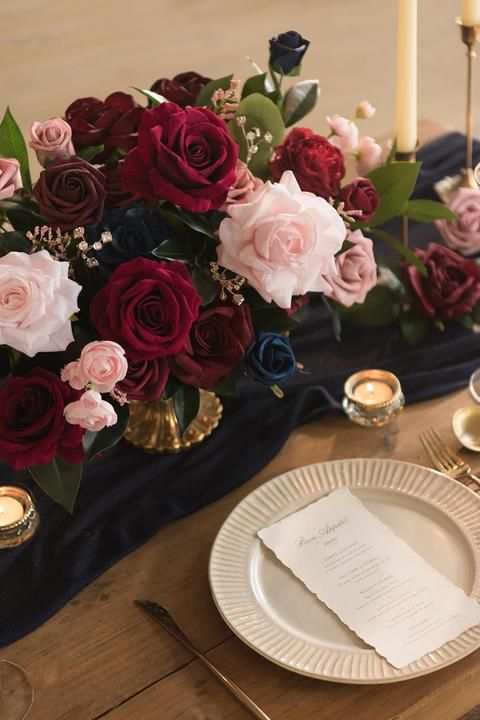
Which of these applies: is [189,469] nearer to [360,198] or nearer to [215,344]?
[215,344]

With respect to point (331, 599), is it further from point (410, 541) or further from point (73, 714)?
point (73, 714)

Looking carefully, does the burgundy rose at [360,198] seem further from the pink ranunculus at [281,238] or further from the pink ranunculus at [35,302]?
the pink ranunculus at [35,302]

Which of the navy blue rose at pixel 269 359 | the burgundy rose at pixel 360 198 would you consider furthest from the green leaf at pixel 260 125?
the navy blue rose at pixel 269 359

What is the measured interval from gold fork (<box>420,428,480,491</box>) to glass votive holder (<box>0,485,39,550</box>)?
0.49 meters

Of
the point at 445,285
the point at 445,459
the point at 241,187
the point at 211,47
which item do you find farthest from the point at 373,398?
the point at 211,47

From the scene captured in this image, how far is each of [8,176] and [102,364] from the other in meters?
0.26

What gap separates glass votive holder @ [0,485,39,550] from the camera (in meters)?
1.26

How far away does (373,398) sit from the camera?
139 cm

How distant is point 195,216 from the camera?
1.21m

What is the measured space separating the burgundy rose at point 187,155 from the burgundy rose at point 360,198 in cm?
24

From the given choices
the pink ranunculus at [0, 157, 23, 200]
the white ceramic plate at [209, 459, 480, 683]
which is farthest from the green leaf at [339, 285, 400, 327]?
the pink ranunculus at [0, 157, 23, 200]

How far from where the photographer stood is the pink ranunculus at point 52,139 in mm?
1229

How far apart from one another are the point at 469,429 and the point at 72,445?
0.53 metres

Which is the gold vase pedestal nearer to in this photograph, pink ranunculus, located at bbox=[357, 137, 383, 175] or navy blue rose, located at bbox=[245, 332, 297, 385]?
navy blue rose, located at bbox=[245, 332, 297, 385]
